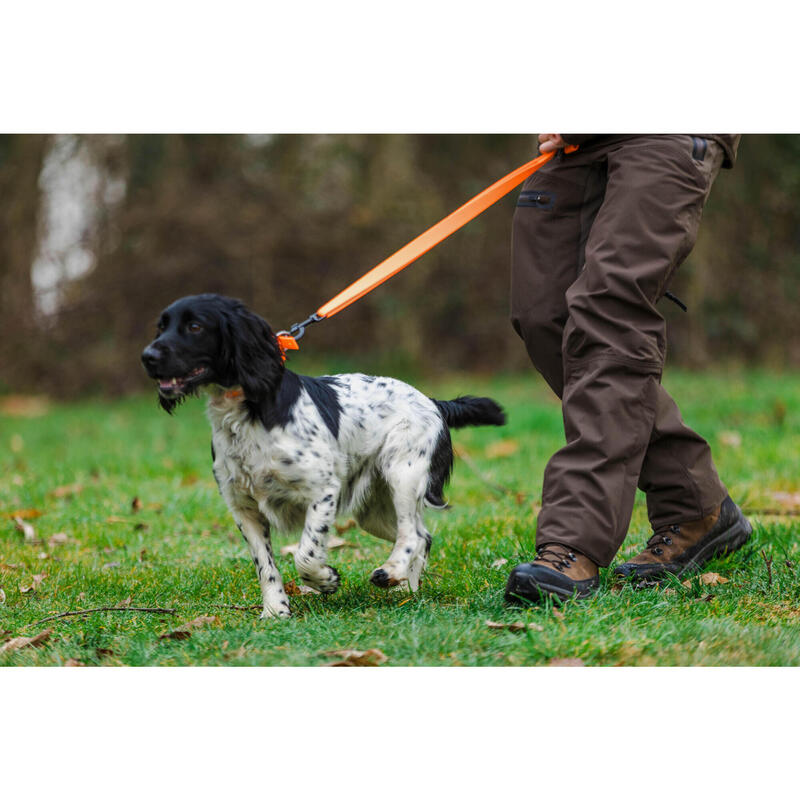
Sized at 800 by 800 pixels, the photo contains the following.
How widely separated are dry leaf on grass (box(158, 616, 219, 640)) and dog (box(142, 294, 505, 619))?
0.74 ft

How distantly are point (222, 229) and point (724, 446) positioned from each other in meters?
7.61

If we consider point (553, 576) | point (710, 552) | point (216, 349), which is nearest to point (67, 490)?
point (216, 349)

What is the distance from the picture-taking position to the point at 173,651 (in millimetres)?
3109

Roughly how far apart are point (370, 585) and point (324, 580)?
37 cm

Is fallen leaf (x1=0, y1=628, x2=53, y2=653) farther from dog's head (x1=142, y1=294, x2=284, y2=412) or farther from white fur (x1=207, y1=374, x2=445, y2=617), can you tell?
dog's head (x1=142, y1=294, x2=284, y2=412)

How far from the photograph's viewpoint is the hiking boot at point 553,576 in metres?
3.34

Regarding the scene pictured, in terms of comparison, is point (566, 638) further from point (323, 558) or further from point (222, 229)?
point (222, 229)

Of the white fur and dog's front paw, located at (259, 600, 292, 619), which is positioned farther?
the white fur

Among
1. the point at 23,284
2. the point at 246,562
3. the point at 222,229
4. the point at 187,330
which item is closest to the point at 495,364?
the point at 222,229

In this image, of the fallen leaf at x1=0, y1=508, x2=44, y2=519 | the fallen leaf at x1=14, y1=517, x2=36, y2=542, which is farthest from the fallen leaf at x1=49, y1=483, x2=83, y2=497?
the fallen leaf at x1=14, y1=517, x2=36, y2=542

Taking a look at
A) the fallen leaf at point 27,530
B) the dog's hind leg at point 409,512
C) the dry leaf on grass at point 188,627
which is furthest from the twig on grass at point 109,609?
the fallen leaf at point 27,530

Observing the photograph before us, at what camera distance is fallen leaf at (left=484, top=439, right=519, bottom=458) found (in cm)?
738

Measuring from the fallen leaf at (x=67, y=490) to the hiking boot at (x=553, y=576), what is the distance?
12.3 ft

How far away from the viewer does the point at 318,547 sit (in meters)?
3.71
